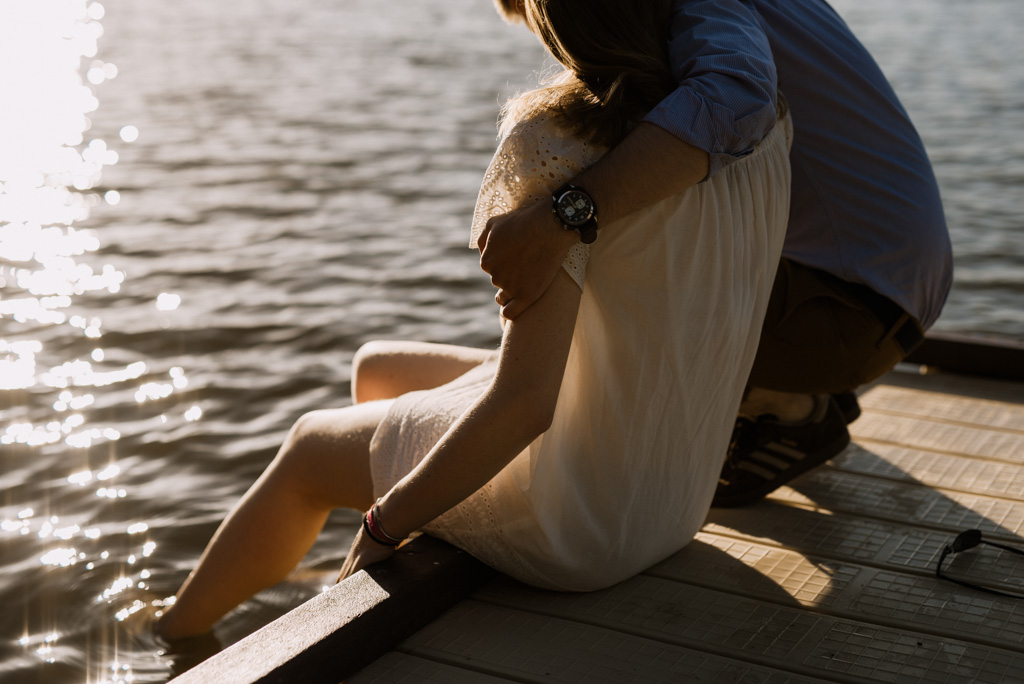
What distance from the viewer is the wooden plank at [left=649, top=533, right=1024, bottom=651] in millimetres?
2000

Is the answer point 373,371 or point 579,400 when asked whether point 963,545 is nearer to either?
point 579,400

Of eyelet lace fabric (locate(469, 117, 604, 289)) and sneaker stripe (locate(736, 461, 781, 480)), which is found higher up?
eyelet lace fabric (locate(469, 117, 604, 289))

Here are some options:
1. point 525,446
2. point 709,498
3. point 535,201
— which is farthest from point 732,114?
point 709,498

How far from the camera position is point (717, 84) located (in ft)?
5.72

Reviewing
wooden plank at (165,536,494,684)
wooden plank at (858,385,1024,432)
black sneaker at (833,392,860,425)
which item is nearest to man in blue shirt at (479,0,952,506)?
black sneaker at (833,392,860,425)

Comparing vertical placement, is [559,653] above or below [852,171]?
below

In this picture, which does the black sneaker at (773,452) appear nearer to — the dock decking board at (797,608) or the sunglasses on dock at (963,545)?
the dock decking board at (797,608)

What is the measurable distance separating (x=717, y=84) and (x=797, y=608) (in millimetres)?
1022

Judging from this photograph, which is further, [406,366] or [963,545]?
[406,366]

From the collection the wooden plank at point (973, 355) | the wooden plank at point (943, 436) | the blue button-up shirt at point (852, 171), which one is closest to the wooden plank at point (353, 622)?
the blue button-up shirt at point (852, 171)

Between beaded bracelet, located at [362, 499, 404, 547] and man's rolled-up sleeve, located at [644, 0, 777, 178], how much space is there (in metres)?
0.86

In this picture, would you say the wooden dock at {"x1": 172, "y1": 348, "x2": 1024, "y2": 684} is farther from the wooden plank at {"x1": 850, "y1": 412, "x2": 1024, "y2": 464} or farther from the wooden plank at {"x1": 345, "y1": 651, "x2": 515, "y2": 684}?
the wooden plank at {"x1": 850, "y1": 412, "x2": 1024, "y2": 464}

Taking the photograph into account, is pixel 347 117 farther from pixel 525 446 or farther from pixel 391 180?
pixel 525 446

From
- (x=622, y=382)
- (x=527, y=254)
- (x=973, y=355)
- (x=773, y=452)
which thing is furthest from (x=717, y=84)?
(x=973, y=355)
